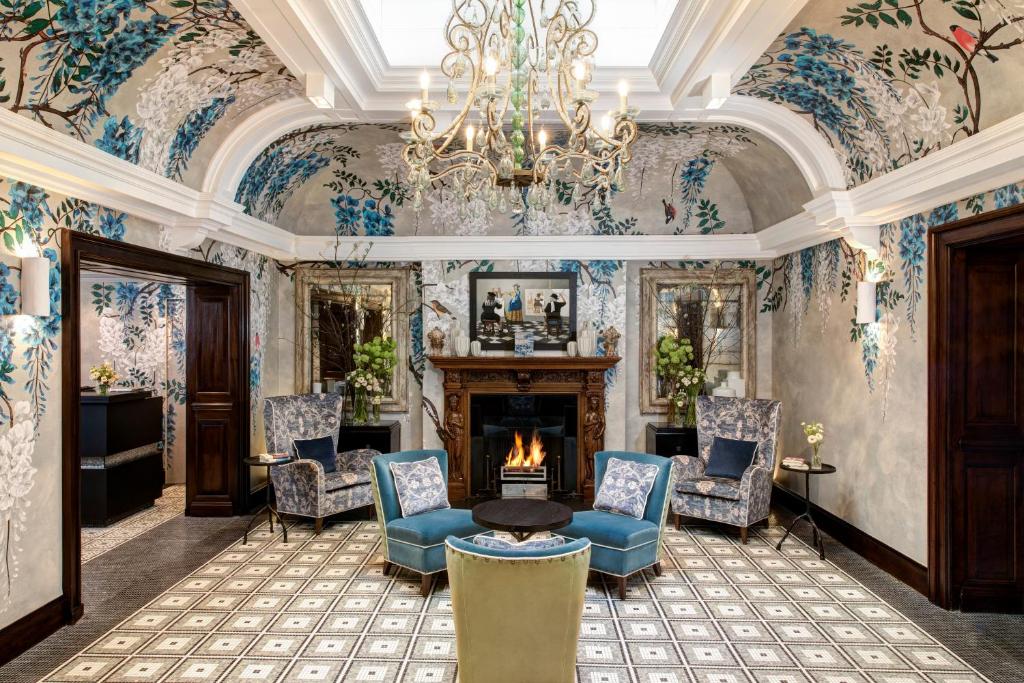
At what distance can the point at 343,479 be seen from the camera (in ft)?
18.9

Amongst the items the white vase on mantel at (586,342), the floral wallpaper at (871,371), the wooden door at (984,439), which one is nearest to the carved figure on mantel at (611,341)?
the white vase on mantel at (586,342)

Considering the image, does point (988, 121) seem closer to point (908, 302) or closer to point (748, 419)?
point (908, 302)

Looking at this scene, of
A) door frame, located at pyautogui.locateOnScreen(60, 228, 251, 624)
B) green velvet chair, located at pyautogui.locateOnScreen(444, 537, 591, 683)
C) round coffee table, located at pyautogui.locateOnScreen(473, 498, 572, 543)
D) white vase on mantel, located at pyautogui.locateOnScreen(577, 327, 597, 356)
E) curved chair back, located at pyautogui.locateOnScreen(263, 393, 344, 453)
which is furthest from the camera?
white vase on mantel, located at pyautogui.locateOnScreen(577, 327, 597, 356)

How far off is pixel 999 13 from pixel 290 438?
235 inches

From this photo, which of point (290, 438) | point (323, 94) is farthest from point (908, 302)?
point (290, 438)

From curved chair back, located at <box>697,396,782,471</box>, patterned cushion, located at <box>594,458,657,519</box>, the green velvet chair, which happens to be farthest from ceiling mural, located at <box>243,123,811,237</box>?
the green velvet chair

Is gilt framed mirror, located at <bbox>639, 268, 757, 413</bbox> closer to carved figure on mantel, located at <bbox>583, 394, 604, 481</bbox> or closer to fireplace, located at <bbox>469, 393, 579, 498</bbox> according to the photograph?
carved figure on mantel, located at <bbox>583, 394, 604, 481</bbox>

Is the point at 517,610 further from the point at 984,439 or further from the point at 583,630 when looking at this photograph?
the point at 984,439

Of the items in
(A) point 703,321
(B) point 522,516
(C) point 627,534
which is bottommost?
(C) point 627,534

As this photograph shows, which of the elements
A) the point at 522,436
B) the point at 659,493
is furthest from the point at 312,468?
the point at 659,493

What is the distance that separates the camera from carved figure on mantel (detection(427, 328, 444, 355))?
22.3 ft

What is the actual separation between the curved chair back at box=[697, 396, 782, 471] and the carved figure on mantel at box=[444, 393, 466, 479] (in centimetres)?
250

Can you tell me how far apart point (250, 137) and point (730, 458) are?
5.02m

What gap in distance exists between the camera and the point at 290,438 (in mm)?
5992
